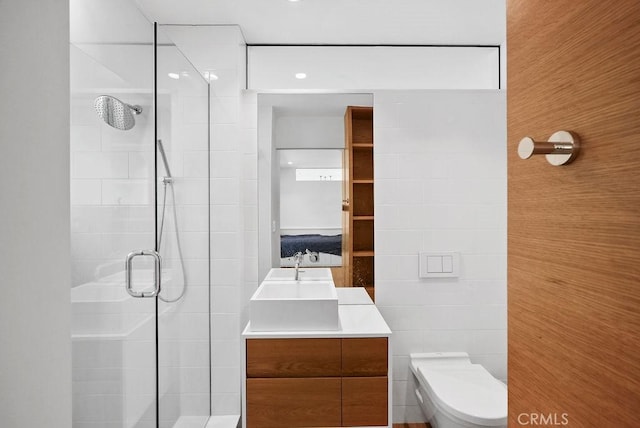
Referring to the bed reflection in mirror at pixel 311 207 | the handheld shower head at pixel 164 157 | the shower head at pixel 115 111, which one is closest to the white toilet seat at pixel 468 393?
the bed reflection in mirror at pixel 311 207

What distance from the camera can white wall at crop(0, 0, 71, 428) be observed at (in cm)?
76

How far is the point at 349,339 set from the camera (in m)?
2.00

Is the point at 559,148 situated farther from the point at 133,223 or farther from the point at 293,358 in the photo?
the point at 293,358

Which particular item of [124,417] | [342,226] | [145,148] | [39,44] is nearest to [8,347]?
[39,44]

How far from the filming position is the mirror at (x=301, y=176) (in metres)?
2.51

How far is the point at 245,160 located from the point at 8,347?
180 cm

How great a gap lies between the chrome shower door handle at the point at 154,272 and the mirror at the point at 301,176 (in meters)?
0.92

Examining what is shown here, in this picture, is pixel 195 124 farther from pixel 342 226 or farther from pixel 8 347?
pixel 8 347

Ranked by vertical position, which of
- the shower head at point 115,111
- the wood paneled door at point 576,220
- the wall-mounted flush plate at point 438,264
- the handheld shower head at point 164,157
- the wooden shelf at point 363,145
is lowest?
the wall-mounted flush plate at point 438,264

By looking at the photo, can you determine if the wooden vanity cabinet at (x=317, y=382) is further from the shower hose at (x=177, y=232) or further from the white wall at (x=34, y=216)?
the white wall at (x=34, y=216)

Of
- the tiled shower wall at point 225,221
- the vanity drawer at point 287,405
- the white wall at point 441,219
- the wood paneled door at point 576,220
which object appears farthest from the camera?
the white wall at point 441,219

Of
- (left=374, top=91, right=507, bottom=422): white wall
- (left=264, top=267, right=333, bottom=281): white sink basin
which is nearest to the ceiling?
(left=374, top=91, right=507, bottom=422): white wall

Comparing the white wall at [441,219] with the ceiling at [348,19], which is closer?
the ceiling at [348,19]

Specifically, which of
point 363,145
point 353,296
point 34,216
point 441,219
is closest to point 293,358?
point 353,296
